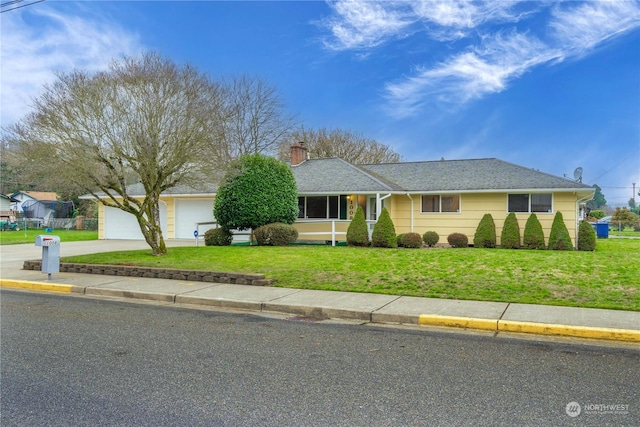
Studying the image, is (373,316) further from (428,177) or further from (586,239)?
(428,177)

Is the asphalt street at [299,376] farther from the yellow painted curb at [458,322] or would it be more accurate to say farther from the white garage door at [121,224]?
the white garage door at [121,224]

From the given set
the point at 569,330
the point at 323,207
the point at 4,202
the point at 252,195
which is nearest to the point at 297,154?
the point at 323,207

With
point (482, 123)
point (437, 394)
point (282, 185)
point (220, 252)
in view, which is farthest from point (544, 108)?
point (437, 394)

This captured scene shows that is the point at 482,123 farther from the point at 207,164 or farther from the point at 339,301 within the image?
the point at 339,301

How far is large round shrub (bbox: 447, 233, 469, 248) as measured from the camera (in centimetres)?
1733

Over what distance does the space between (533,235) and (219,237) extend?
474 inches

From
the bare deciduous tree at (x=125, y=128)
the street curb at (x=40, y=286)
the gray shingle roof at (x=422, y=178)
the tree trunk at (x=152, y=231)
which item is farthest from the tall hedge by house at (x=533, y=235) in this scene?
the street curb at (x=40, y=286)

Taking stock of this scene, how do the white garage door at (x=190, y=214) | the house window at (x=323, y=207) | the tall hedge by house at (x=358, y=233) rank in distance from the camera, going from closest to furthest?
the tall hedge by house at (x=358, y=233)
the house window at (x=323, y=207)
the white garage door at (x=190, y=214)

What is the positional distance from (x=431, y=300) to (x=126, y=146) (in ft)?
32.3

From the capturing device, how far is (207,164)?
14.2m

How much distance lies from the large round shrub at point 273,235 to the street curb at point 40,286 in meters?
7.48

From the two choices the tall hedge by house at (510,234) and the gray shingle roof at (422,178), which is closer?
the tall hedge by house at (510,234)

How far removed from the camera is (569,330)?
19.1 ft

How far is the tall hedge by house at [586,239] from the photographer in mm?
15586
